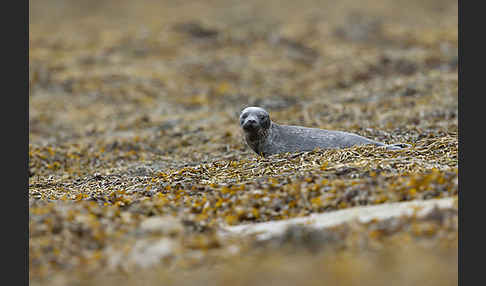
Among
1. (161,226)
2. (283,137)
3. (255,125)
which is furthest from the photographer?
(283,137)

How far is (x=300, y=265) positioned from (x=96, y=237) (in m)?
2.36

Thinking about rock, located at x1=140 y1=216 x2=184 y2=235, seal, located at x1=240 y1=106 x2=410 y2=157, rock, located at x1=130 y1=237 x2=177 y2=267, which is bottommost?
rock, located at x1=130 y1=237 x2=177 y2=267

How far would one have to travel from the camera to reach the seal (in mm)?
9953

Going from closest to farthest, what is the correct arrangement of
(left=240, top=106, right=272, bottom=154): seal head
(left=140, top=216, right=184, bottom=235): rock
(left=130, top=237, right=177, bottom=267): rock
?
(left=130, top=237, right=177, bottom=267): rock, (left=140, top=216, right=184, bottom=235): rock, (left=240, top=106, right=272, bottom=154): seal head

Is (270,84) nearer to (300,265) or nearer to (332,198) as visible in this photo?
(332,198)

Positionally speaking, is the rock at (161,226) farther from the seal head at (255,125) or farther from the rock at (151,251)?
the seal head at (255,125)

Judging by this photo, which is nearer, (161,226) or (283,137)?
(161,226)

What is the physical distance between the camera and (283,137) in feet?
33.8

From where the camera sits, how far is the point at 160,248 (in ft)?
17.6

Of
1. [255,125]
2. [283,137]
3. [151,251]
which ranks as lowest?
[151,251]

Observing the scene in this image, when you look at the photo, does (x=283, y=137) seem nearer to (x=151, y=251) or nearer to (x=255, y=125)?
(x=255, y=125)

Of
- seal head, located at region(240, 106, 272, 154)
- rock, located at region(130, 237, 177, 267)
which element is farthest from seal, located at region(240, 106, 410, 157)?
rock, located at region(130, 237, 177, 267)

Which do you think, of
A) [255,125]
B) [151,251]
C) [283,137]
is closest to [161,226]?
[151,251]

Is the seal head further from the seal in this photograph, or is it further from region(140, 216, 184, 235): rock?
region(140, 216, 184, 235): rock
